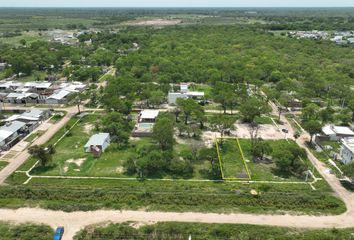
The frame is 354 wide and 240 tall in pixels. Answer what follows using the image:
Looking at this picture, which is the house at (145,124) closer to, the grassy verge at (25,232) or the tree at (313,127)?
the grassy verge at (25,232)

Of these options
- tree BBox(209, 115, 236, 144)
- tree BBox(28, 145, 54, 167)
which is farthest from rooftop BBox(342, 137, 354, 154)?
tree BBox(28, 145, 54, 167)

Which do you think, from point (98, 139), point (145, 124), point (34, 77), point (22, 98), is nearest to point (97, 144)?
point (98, 139)

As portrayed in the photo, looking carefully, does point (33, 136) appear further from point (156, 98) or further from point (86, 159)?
point (156, 98)

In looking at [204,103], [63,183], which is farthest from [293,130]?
[63,183]

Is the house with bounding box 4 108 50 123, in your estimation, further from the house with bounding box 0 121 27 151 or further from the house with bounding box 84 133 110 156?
the house with bounding box 84 133 110 156

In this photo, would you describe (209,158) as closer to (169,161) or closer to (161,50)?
(169,161)

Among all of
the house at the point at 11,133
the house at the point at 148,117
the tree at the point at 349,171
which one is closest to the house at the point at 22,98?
the house at the point at 11,133
